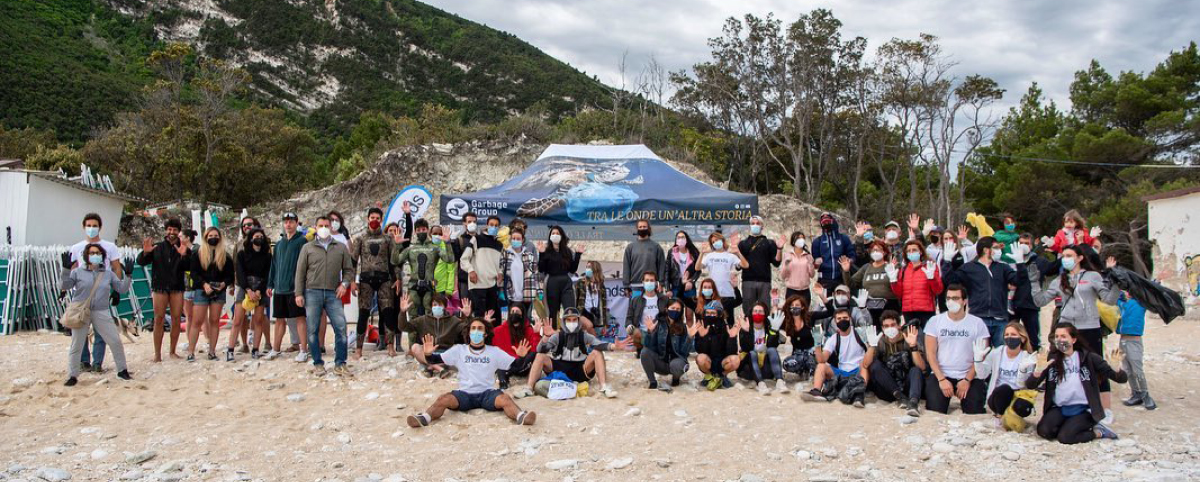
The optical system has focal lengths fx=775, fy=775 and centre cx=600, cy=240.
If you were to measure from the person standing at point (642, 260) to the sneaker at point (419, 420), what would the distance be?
3622 millimetres

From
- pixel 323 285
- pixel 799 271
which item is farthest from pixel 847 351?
pixel 323 285

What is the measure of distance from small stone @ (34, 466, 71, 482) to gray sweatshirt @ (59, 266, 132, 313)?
3033mm

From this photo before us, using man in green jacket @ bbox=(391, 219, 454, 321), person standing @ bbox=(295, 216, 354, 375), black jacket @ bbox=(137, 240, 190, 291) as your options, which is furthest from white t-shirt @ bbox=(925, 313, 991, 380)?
black jacket @ bbox=(137, 240, 190, 291)

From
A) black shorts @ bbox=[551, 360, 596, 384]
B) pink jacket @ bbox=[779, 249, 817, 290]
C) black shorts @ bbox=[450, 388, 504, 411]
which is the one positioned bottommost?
black shorts @ bbox=[450, 388, 504, 411]

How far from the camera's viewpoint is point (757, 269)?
9.48m

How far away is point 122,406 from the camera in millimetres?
7324

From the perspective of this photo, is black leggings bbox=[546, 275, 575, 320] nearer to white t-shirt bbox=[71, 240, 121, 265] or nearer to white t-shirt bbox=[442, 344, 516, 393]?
white t-shirt bbox=[442, 344, 516, 393]

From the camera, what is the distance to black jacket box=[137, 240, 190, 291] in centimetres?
878

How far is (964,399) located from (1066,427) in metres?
1.01

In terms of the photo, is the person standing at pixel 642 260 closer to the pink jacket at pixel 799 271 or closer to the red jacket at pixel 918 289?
the pink jacket at pixel 799 271

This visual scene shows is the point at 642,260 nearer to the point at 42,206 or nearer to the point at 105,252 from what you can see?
the point at 105,252

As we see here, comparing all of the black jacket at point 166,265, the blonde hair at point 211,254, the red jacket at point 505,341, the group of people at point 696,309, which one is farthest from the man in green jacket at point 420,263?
the black jacket at point 166,265

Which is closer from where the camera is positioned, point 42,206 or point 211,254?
point 211,254

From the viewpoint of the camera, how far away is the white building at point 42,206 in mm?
16578
